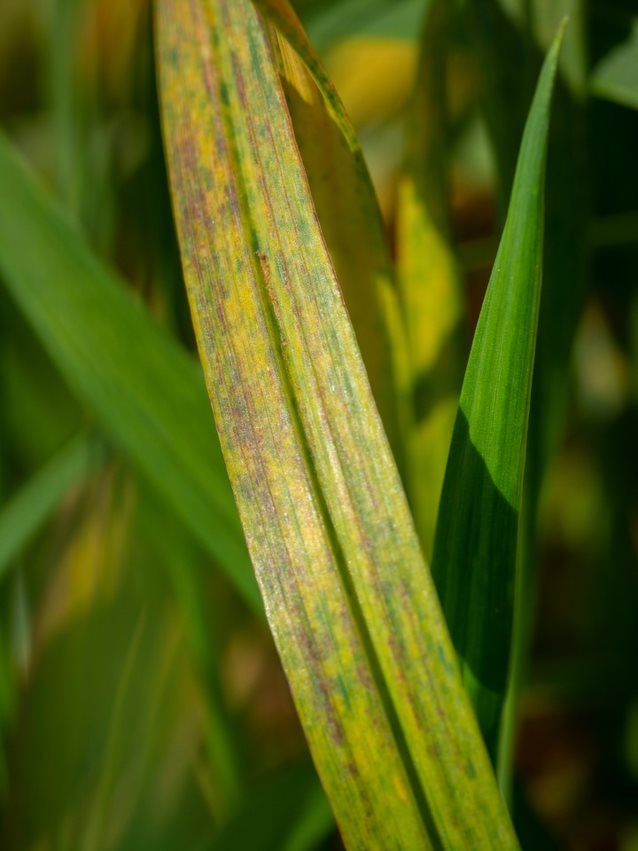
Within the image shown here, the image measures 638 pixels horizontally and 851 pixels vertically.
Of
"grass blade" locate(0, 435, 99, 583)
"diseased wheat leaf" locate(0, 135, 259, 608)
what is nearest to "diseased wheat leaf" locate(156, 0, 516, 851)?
"diseased wheat leaf" locate(0, 135, 259, 608)

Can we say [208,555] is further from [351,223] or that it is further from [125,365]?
[351,223]

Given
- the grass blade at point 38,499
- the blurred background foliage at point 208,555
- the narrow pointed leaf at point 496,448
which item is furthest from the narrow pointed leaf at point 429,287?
the grass blade at point 38,499

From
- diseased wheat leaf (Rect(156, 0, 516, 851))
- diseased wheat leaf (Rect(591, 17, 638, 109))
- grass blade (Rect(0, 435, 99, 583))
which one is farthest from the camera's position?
grass blade (Rect(0, 435, 99, 583))

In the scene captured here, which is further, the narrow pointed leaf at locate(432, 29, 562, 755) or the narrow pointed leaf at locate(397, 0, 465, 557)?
the narrow pointed leaf at locate(397, 0, 465, 557)

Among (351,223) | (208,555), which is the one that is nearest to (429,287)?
(351,223)

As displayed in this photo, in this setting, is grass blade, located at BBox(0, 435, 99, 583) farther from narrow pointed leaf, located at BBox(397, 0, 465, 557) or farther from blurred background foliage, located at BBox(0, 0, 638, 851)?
narrow pointed leaf, located at BBox(397, 0, 465, 557)

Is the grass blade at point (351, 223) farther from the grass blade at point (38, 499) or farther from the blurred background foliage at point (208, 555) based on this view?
the grass blade at point (38, 499)
